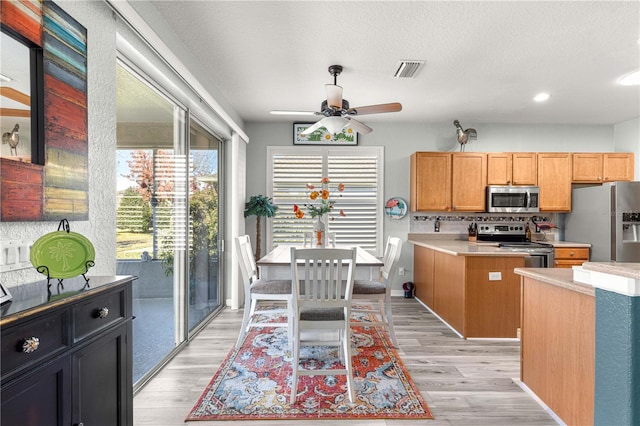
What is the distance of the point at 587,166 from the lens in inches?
184

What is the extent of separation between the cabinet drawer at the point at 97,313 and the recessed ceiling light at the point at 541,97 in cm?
443

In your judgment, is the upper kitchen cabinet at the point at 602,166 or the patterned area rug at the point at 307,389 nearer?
the patterned area rug at the point at 307,389

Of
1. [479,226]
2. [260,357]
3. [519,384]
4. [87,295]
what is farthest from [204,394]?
[479,226]

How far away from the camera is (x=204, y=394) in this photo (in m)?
2.26

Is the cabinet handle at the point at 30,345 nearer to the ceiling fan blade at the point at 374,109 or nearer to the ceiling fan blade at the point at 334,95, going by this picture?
the ceiling fan blade at the point at 334,95

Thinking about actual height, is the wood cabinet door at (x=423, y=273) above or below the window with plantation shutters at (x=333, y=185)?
below

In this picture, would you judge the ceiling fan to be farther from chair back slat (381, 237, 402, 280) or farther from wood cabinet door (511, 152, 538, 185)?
wood cabinet door (511, 152, 538, 185)

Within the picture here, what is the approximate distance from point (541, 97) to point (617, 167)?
191 cm

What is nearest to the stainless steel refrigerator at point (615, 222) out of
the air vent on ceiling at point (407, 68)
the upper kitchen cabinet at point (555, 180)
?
the upper kitchen cabinet at point (555, 180)

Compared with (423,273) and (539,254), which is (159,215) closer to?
(423,273)

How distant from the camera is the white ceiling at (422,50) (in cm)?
223

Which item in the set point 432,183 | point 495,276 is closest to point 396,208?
point 432,183

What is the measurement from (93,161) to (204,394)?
5.38 feet

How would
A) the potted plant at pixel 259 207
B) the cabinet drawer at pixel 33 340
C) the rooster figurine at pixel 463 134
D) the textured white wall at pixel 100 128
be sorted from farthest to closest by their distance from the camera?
the rooster figurine at pixel 463 134, the potted plant at pixel 259 207, the textured white wall at pixel 100 128, the cabinet drawer at pixel 33 340
